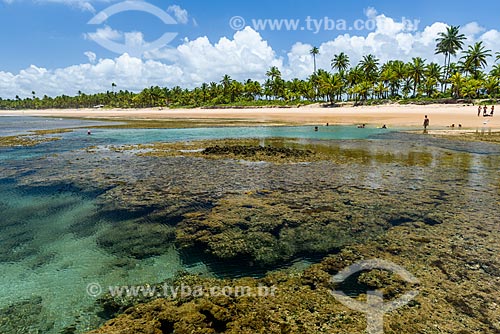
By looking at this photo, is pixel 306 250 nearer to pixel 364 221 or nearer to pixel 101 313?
pixel 364 221

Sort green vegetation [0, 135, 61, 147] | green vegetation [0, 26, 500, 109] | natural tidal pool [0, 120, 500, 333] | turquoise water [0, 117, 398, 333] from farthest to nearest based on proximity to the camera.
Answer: green vegetation [0, 26, 500, 109], green vegetation [0, 135, 61, 147], natural tidal pool [0, 120, 500, 333], turquoise water [0, 117, 398, 333]

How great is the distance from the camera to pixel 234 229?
10.0m

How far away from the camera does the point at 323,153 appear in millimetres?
24891

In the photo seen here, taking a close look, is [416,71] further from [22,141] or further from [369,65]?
[22,141]

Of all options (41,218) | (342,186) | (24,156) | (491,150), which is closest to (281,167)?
(342,186)

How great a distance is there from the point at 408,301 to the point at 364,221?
4.24 meters

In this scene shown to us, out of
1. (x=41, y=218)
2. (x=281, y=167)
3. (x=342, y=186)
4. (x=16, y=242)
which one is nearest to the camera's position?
(x=16, y=242)

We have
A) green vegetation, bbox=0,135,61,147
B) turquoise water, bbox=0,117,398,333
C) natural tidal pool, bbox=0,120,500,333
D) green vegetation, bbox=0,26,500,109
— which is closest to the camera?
turquoise water, bbox=0,117,398,333

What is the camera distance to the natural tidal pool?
265 inches

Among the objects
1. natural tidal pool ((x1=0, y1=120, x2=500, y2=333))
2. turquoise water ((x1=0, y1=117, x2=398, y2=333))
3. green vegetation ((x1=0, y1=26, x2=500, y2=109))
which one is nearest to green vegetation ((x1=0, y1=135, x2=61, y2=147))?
natural tidal pool ((x1=0, y1=120, x2=500, y2=333))

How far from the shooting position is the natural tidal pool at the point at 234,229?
6742 mm

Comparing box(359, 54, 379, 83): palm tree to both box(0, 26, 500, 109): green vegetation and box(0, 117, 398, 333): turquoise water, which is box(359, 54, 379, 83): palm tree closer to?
box(0, 26, 500, 109): green vegetation

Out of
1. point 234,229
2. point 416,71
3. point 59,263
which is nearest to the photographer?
point 59,263

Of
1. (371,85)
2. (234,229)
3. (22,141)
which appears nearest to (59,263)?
(234,229)
